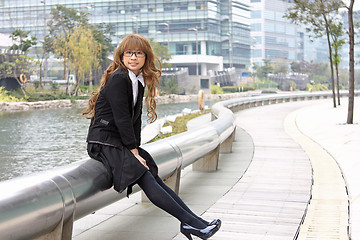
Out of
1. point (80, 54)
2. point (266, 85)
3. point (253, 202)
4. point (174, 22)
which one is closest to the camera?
point (253, 202)

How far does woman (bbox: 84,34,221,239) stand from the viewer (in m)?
4.37

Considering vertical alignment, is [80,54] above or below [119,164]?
above

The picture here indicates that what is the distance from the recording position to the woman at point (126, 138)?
14.3ft

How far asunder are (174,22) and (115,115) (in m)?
107

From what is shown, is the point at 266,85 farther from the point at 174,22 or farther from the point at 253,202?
the point at 253,202

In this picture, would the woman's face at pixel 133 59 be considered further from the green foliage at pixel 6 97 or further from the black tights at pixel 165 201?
the green foliage at pixel 6 97

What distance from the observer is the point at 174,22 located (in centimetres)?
10944

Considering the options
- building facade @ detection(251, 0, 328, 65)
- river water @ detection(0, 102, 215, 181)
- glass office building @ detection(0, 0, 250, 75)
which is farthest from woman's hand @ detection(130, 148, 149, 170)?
building facade @ detection(251, 0, 328, 65)

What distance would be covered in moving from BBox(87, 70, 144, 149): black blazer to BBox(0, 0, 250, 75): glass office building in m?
98.3

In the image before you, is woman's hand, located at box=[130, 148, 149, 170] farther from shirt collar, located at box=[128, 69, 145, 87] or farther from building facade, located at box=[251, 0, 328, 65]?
building facade, located at box=[251, 0, 328, 65]

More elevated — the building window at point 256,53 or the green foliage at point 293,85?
the building window at point 256,53

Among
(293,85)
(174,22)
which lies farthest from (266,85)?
(174,22)

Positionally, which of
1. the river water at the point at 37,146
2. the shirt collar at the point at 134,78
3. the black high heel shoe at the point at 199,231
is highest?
the shirt collar at the point at 134,78

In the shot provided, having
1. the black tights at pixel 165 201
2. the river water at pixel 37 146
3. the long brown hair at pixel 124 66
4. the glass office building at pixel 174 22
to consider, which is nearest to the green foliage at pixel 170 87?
the glass office building at pixel 174 22
